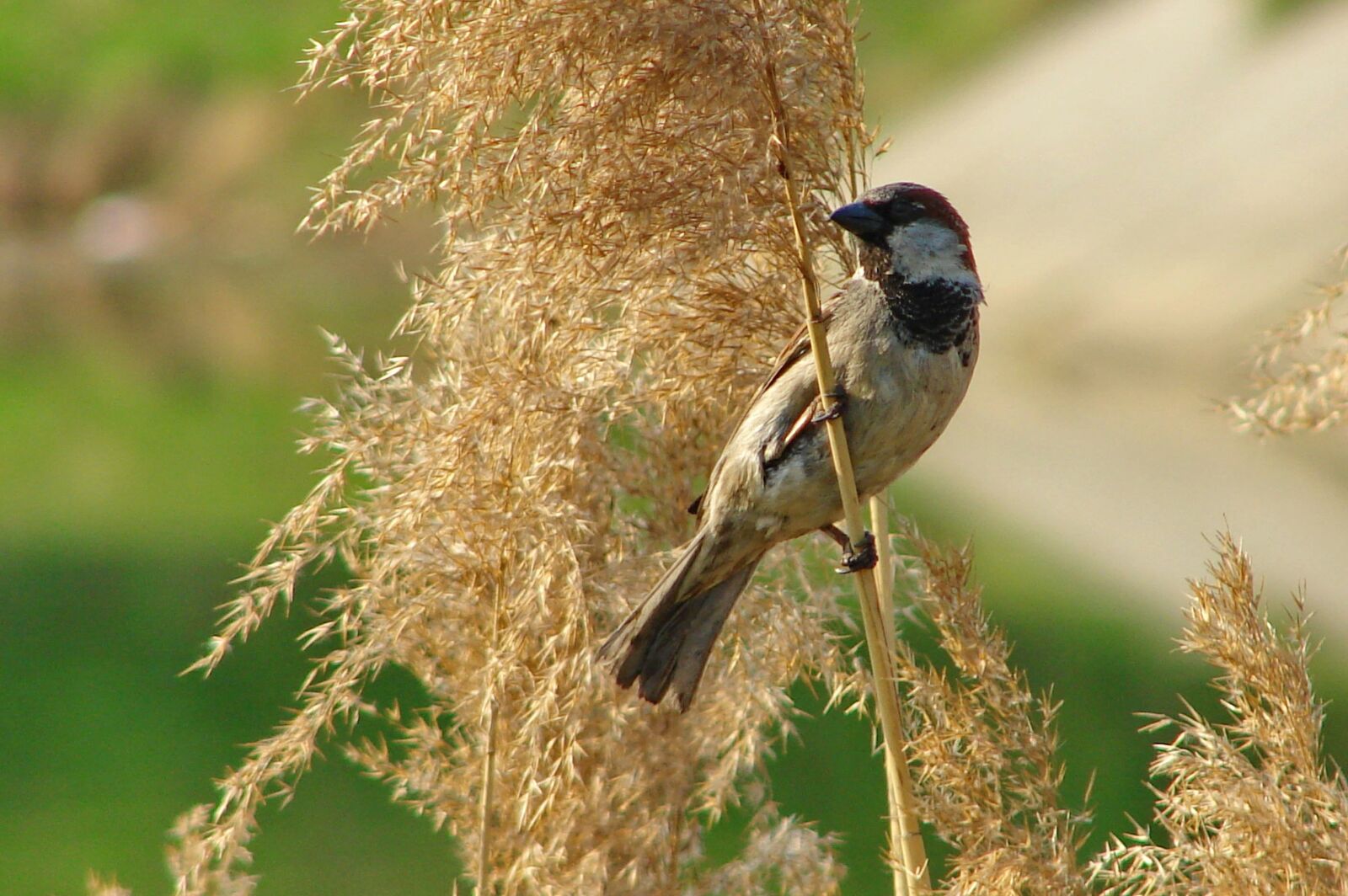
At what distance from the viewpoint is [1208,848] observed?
181cm

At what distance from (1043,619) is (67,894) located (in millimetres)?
4806

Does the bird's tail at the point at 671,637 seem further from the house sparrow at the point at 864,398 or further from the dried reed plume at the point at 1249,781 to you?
the dried reed plume at the point at 1249,781

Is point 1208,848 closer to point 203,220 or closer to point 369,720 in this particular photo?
point 369,720

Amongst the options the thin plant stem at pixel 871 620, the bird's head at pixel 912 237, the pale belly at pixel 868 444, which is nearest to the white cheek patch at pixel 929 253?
the bird's head at pixel 912 237

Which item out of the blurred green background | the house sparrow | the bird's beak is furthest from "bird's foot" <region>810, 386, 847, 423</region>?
the blurred green background

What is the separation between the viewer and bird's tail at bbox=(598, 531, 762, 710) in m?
2.14

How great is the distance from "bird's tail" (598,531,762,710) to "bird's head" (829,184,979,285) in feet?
1.64

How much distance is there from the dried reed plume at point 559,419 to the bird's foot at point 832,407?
124 mm

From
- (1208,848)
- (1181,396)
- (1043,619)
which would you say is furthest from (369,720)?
(1181,396)

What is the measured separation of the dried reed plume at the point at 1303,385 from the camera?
7.60 ft

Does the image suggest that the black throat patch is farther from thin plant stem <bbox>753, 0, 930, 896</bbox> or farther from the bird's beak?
thin plant stem <bbox>753, 0, 930, 896</bbox>

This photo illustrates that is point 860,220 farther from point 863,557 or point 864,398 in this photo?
point 863,557

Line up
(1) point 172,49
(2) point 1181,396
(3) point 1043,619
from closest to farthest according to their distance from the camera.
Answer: (3) point 1043,619
(2) point 1181,396
(1) point 172,49

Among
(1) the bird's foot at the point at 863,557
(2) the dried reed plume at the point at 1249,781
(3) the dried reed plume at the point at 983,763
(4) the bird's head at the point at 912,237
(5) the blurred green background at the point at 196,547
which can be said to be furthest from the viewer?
(5) the blurred green background at the point at 196,547
